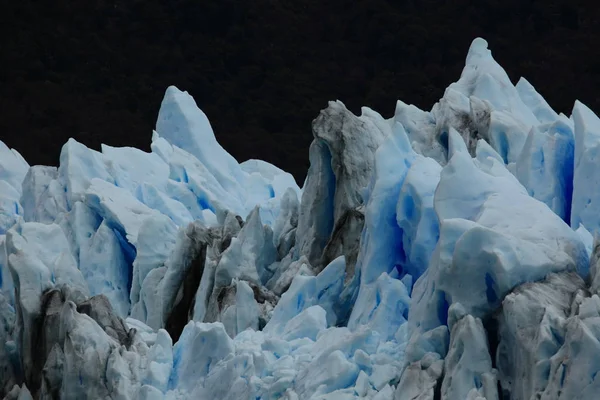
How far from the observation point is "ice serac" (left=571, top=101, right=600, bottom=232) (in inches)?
419

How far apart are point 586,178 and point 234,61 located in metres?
17.5

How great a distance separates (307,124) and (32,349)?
16268 mm

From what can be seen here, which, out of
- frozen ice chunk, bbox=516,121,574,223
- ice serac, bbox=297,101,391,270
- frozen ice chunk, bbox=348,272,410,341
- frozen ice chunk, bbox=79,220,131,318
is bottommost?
frozen ice chunk, bbox=79,220,131,318

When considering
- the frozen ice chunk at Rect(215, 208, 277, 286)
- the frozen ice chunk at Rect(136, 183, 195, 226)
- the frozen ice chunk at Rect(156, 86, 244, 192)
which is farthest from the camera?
the frozen ice chunk at Rect(156, 86, 244, 192)

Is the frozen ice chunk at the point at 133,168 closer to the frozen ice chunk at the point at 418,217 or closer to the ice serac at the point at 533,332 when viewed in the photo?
the frozen ice chunk at the point at 418,217

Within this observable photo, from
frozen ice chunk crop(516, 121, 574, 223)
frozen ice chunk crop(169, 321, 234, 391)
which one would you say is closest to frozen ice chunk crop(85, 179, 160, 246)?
frozen ice chunk crop(169, 321, 234, 391)

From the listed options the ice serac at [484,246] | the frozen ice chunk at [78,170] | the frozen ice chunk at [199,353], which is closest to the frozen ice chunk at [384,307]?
the ice serac at [484,246]

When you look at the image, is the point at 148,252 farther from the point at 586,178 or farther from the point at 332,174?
the point at 586,178

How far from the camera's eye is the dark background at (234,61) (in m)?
26.9

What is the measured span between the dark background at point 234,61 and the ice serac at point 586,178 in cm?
1575

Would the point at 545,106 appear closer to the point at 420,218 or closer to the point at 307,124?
the point at 420,218

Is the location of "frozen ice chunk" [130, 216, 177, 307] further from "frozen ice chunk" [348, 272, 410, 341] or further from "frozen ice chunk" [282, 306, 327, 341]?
"frozen ice chunk" [348, 272, 410, 341]

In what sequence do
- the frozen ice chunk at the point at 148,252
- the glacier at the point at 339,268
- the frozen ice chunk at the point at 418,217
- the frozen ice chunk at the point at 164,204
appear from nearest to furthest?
the glacier at the point at 339,268
the frozen ice chunk at the point at 418,217
the frozen ice chunk at the point at 148,252
the frozen ice chunk at the point at 164,204

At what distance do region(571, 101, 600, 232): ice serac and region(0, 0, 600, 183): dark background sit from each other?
15.8 meters
